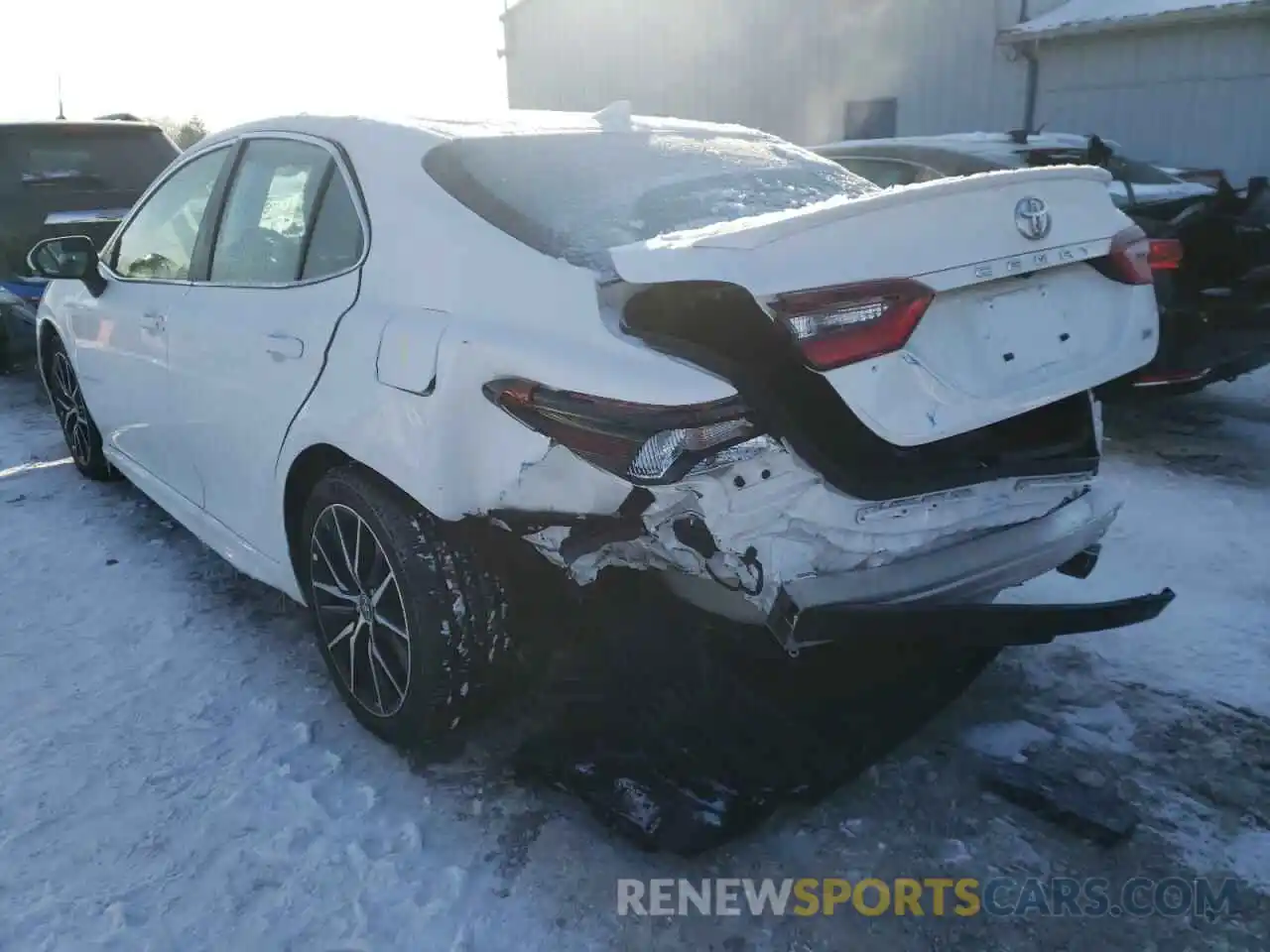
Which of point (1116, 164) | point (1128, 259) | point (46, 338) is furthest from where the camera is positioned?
point (1116, 164)

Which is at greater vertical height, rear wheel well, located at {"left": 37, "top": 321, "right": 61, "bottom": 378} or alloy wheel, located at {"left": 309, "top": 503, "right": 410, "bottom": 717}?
rear wheel well, located at {"left": 37, "top": 321, "right": 61, "bottom": 378}

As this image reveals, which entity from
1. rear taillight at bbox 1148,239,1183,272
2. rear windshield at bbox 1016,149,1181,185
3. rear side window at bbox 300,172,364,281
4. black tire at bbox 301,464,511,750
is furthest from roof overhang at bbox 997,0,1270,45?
black tire at bbox 301,464,511,750

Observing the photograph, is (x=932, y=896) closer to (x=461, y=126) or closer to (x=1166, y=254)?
(x=461, y=126)

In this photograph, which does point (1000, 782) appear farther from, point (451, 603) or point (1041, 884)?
point (451, 603)

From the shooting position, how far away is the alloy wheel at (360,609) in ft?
8.98

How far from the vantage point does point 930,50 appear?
1452 cm

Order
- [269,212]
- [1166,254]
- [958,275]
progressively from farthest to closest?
[1166,254], [269,212], [958,275]

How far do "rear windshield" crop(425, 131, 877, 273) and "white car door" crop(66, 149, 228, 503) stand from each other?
1283mm

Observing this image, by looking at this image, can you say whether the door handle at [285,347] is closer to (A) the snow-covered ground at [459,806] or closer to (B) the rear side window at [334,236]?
(B) the rear side window at [334,236]

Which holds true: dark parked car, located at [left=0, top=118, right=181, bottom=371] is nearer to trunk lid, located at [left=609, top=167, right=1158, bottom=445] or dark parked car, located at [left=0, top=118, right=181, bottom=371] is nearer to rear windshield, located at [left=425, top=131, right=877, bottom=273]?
rear windshield, located at [left=425, top=131, right=877, bottom=273]

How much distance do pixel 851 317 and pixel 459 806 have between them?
1616 millimetres

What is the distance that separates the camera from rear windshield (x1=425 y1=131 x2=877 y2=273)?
2.54 metres

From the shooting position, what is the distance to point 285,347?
114 inches

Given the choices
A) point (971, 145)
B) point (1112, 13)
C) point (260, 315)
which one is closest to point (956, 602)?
point (260, 315)
